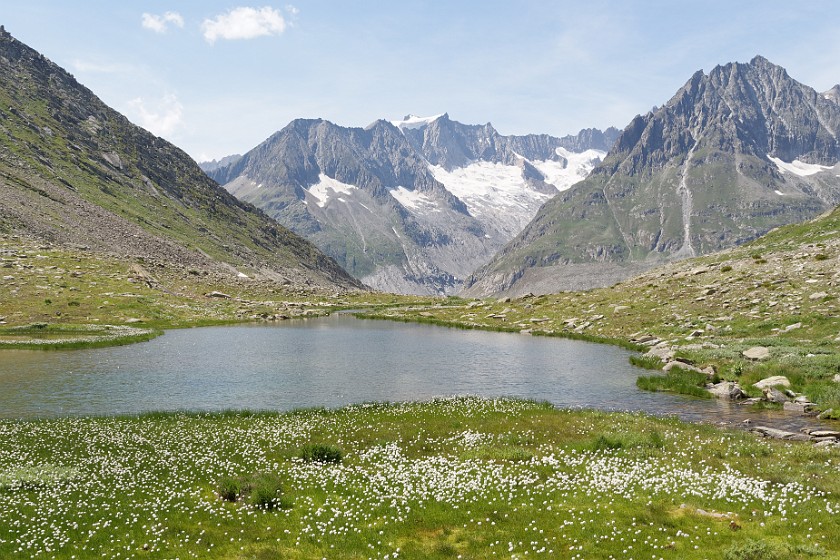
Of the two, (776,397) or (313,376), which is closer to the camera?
(776,397)

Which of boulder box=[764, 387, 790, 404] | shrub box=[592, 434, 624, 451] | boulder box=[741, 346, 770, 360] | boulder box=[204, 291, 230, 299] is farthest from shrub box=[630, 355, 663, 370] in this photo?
boulder box=[204, 291, 230, 299]

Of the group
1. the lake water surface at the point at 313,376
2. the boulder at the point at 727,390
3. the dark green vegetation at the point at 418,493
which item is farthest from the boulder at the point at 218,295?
the boulder at the point at 727,390

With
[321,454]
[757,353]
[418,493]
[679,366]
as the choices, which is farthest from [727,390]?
[321,454]

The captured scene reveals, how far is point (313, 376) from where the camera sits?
51.1 metres

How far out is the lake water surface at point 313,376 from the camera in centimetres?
3856

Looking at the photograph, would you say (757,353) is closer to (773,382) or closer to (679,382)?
(773,382)

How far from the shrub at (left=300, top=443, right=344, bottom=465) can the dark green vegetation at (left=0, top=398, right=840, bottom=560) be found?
1.51ft

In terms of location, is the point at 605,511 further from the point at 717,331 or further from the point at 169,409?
the point at 717,331

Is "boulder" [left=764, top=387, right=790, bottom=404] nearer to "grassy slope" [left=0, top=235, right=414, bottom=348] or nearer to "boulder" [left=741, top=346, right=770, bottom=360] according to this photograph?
"boulder" [left=741, top=346, right=770, bottom=360]

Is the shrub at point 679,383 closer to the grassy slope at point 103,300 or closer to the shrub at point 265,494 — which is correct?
the shrub at point 265,494

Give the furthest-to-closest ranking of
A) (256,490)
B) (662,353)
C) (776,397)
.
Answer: (662,353) → (776,397) → (256,490)

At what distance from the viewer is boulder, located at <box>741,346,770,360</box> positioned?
44219 millimetres

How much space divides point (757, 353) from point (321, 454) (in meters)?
39.3

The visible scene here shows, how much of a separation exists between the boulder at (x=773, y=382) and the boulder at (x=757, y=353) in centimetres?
566
